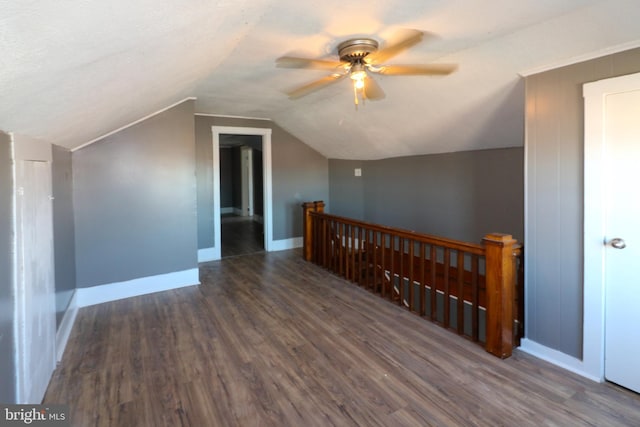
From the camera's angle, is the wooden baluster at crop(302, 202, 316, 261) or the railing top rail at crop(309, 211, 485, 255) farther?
the wooden baluster at crop(302, 202, 316, 261)

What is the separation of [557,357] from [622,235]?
0.96m

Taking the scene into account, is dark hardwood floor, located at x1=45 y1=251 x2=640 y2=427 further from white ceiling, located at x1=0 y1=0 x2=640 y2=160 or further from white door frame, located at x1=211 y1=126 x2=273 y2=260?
white door frame, located at x1=211 y1=126 x2=273 y2=260

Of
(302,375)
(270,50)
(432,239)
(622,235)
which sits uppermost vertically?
(270,50)

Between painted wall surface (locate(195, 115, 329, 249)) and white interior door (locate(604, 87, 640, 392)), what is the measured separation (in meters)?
4.62

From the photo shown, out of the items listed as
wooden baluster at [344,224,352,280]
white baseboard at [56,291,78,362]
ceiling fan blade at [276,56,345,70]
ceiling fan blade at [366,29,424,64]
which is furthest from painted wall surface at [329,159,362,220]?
white baseboard at [56,291,78,362]

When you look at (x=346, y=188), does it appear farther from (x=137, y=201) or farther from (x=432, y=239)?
(x=137, y=201)

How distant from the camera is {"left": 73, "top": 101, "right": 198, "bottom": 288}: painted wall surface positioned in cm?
359

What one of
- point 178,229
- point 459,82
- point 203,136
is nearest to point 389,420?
point 459,82

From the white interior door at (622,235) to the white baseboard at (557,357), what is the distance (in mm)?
148

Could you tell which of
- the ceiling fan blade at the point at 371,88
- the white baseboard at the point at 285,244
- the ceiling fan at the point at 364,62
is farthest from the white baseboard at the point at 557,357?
the white baseboard at the point at 285,244

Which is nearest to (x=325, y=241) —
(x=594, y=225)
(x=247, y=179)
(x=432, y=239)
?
(x=432, y=239)

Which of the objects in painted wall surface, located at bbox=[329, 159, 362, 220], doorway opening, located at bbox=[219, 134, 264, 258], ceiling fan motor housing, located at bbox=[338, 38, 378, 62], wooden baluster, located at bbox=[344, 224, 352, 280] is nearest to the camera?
ceiling fan motor housing, located at bbox=[338, 38, 378, 62]

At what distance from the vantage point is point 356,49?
241 cm

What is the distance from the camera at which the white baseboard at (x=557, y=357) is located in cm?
228
